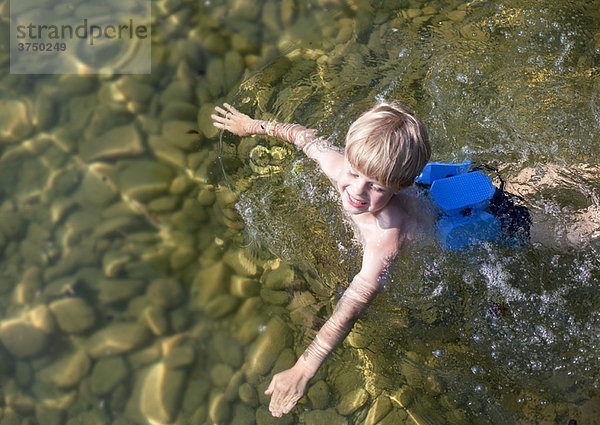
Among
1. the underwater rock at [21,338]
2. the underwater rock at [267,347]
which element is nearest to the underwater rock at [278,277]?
the underwater rock at [267,347]

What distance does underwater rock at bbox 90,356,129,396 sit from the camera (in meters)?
3.01

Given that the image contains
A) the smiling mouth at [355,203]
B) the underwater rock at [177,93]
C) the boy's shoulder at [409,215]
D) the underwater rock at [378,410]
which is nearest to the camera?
the smiling mouth at [355,203]

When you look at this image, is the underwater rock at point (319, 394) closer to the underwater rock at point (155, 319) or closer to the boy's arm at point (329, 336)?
the boy's arm at point (329, 336)

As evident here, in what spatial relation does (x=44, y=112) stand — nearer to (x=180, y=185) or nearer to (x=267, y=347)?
(x=180, y=185)

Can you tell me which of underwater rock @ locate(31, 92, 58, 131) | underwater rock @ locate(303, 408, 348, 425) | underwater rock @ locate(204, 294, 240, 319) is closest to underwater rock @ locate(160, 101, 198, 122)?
underwater rock @ locate(31, 92, 58, 131)

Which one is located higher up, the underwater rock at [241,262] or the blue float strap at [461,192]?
the blue float strap at [461,192]

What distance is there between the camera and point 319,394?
3070mm

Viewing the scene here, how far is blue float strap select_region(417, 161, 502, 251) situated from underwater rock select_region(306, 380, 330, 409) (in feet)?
3.61

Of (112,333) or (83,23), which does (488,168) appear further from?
(83,23)

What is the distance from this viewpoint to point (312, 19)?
4.20 metres

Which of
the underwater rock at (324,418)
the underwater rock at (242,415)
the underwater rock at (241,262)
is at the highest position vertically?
the underwater rock at (241,262)

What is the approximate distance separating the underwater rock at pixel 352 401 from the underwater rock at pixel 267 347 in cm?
46

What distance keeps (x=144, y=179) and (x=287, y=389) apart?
5.51ft

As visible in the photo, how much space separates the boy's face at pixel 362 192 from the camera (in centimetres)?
244
